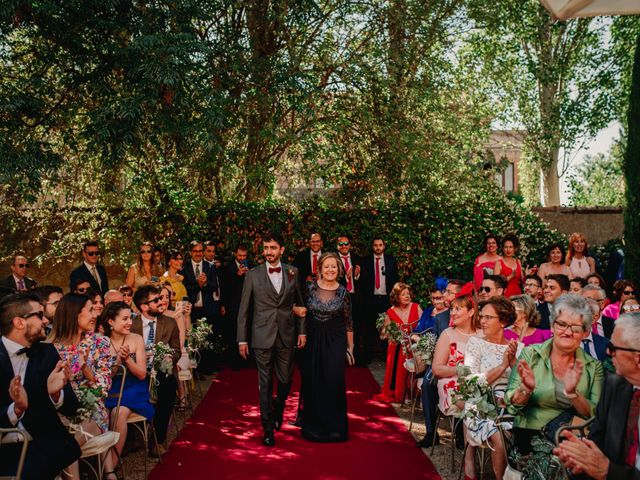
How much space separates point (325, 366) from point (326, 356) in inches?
4.0

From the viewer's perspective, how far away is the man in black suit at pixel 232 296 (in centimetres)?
1136

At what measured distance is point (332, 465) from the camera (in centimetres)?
640

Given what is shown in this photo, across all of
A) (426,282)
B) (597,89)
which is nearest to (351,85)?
(426,282)

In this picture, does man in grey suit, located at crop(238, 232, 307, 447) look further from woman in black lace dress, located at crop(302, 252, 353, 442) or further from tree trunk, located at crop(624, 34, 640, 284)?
tree trunk, located at crop(624, 34, 640, 284)

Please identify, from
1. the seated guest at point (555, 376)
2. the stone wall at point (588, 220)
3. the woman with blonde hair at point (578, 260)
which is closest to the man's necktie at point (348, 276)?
the woman with blonde hair at point (578, 260)

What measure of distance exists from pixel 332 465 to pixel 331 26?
315 inches

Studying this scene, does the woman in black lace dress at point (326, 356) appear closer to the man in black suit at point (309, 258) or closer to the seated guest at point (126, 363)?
the seated guest at point (126, 363)

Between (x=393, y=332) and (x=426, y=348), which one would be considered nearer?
(x=426, y=348)

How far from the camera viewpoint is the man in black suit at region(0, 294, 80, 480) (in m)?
4.17

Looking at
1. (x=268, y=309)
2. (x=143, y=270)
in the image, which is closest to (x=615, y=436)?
(x=268, y=309)

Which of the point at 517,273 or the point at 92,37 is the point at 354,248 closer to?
the point at 517,273

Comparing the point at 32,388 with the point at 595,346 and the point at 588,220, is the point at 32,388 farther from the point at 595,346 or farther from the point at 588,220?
the point at 588,220

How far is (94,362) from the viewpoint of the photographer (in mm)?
5602

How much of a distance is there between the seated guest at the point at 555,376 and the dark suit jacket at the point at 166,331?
3540mm
